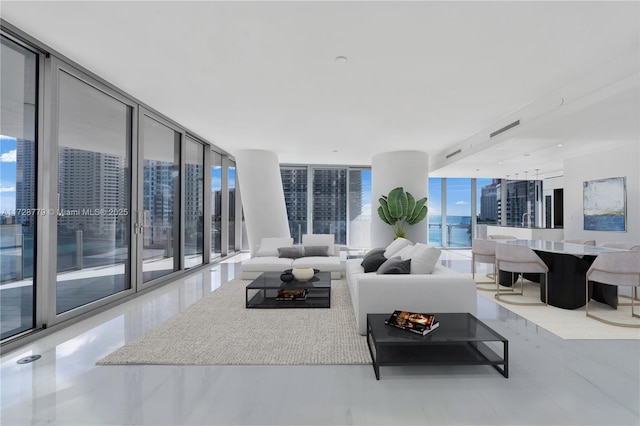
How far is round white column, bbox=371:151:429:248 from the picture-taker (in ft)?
25.8

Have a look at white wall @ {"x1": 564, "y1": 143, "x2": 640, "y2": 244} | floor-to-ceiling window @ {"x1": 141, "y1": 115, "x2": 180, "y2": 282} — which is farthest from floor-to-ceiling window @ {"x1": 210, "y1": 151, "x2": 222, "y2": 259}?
white wall @ {"x1": 564, "y1": 143, "x2": 640, "y2": 244}

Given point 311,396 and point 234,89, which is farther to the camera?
point 234,89

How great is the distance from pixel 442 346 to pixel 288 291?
2233mm

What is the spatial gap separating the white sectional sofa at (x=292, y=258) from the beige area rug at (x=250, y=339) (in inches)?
53.7

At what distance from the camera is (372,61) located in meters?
3.38

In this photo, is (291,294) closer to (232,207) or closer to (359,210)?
(232,207)

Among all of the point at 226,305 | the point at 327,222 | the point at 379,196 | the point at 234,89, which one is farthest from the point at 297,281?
the point at 327,222

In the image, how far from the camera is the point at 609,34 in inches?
112

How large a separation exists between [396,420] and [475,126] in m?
5.54

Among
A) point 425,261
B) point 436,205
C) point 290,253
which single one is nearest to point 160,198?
point 290,253

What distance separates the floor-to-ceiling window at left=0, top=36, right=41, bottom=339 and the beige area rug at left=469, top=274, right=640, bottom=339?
5490 mm

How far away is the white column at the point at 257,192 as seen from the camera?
7.55 meters

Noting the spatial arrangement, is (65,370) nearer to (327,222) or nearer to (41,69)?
(41,69)

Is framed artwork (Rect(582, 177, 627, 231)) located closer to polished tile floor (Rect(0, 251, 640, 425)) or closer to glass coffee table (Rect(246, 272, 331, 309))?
polished tile floor (Rect(0, 251, 640, 425))
